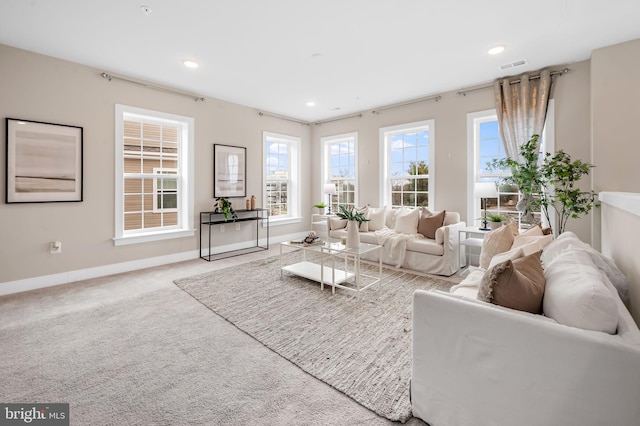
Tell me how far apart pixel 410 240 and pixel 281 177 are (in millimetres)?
3297

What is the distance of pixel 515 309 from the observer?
1.32 m

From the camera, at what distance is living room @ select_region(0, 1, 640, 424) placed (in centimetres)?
326

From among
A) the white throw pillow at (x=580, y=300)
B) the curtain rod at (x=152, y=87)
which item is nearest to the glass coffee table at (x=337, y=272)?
the white throw pillow at (x=580, y=300)

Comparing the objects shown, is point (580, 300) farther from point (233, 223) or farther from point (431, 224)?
point (233, 223)

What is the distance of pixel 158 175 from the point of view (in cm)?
457

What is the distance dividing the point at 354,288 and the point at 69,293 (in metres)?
3.27

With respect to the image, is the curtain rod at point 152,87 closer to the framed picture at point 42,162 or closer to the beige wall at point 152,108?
the beige wall at point 152,108

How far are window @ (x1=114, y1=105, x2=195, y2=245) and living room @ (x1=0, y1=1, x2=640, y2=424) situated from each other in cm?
14

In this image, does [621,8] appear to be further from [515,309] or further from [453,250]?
[515,309]

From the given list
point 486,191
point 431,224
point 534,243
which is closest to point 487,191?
point 486,191

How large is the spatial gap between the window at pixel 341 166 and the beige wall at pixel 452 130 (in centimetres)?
14

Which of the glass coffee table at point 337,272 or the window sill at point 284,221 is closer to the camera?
the glass coffee table at point 337,272

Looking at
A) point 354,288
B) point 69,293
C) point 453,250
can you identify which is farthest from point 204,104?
point 453,250

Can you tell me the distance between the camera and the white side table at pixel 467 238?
12.9 feet
